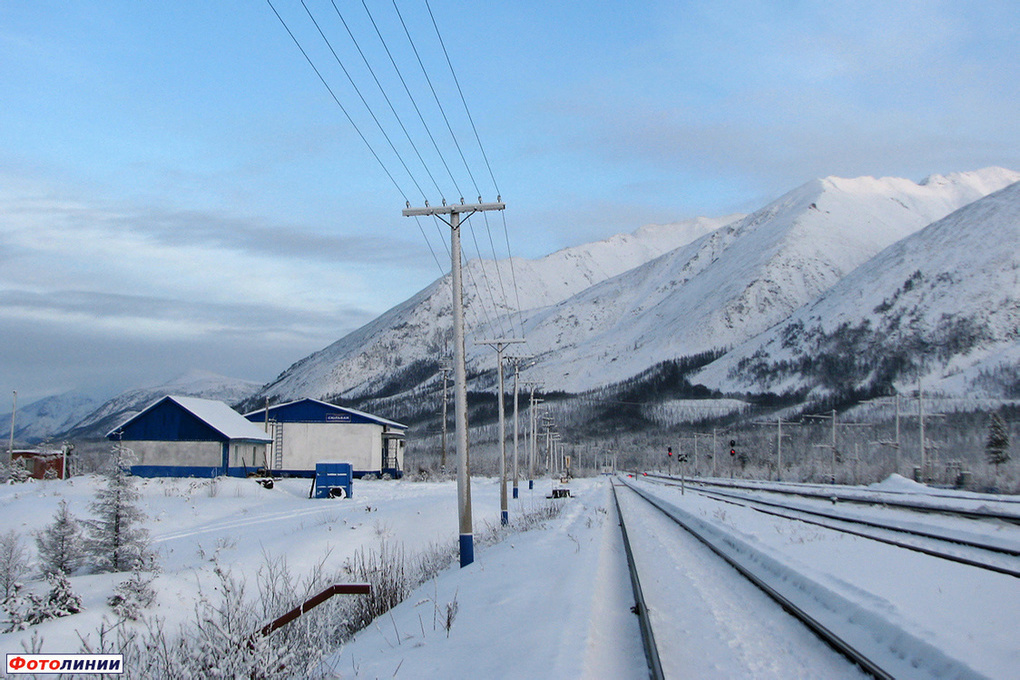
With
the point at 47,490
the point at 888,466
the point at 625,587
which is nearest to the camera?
the point at 625,587

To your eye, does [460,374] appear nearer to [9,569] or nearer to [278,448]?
[9,569]

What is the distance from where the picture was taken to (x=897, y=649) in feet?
28.3

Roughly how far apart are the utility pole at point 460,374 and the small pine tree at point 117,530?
689cm

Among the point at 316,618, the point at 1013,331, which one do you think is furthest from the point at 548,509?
the point at 1013,331

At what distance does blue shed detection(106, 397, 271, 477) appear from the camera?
54.9 m

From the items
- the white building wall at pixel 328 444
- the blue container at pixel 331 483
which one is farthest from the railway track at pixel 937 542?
the white building wall at pixel 328 444

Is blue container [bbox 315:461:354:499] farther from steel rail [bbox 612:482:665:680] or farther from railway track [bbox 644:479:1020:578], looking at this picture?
steel rail [bbox 612:482:665:680]

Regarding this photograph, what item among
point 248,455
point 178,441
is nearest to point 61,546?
point 178,441

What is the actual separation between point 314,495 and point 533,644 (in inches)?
1431

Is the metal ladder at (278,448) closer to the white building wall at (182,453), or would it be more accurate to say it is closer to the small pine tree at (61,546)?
the white building wall at (182,453)

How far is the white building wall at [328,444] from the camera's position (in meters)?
67.1

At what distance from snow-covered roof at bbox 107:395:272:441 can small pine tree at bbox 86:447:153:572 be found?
38.1 meters

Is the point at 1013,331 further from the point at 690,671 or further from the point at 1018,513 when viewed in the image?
the point at 690,671

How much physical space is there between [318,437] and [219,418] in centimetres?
1134
